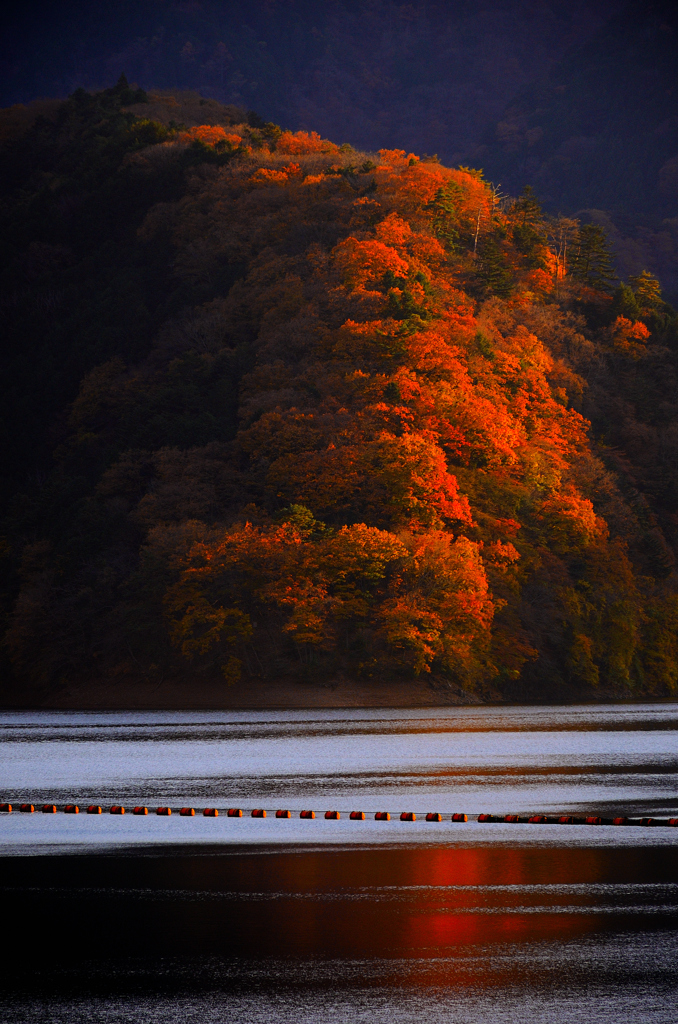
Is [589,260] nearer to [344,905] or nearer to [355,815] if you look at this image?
[355,815]

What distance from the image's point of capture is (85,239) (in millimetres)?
117250

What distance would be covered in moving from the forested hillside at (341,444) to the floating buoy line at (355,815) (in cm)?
4291

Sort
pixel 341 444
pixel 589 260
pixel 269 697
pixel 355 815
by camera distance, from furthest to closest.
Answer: pixel 589 260 < pixel 341 444 < pixel 269 697 < pixel 355 815

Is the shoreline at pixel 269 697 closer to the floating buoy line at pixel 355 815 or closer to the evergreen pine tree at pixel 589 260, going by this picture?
the evergreen pine tree at pixel 589 260

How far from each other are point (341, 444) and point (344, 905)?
5852 cm

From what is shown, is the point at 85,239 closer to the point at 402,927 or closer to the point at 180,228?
the point at 180,228

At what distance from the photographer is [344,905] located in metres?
14.3

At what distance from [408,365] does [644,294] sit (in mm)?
35479

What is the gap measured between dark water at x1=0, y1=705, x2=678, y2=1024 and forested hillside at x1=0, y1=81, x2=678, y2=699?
3900 centimetres

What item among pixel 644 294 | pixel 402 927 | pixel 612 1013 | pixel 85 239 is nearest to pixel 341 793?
pixel 402 927

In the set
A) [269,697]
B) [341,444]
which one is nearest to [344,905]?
[269,697]

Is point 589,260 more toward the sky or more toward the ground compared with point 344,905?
more toward the sky

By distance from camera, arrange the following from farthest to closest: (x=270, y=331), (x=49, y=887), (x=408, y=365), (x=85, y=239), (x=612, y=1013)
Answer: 1. (x=85, y=239)
2. (x=270, y=331)
3. (x=408, y=365)
4. (x=49, y=887)
5. (x=612, y=1013)

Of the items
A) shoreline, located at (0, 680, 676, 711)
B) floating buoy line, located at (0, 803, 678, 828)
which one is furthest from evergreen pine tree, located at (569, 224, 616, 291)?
floating buoy line, located at (0, 803, 678, 828)
